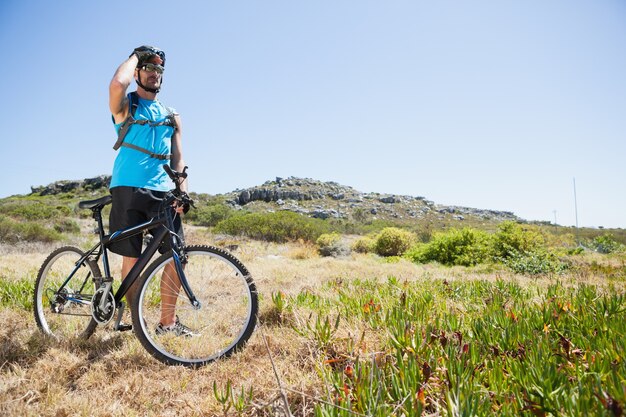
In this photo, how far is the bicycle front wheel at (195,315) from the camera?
245 cm

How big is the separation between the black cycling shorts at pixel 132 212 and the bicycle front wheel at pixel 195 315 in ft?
0.86

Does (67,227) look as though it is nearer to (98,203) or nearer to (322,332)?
(98,203)

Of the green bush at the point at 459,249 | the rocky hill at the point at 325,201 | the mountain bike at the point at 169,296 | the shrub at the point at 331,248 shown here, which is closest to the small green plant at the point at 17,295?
the mountain bike at the point at 169,296

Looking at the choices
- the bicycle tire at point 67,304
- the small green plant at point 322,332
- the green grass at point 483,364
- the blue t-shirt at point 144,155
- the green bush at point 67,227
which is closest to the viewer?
the green grass at point 483,364

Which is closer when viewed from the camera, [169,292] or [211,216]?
[169,292]

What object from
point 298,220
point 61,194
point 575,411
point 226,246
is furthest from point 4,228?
point 61,194

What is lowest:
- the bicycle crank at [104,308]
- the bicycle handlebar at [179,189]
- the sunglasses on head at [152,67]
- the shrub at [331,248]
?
the shrub at [331,248]

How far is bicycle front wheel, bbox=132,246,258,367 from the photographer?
96.5 inches

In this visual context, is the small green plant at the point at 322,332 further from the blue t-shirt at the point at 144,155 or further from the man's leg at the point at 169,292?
the blue t-shirt at the point at 144,155

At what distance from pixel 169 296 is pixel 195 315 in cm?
28

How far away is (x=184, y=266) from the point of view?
2682mm

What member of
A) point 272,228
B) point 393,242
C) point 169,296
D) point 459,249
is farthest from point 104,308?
point 272,228

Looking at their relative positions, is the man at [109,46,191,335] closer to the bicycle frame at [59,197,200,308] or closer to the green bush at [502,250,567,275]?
the bicycle frame at [59,197,200,308]

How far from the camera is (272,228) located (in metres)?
20.7
